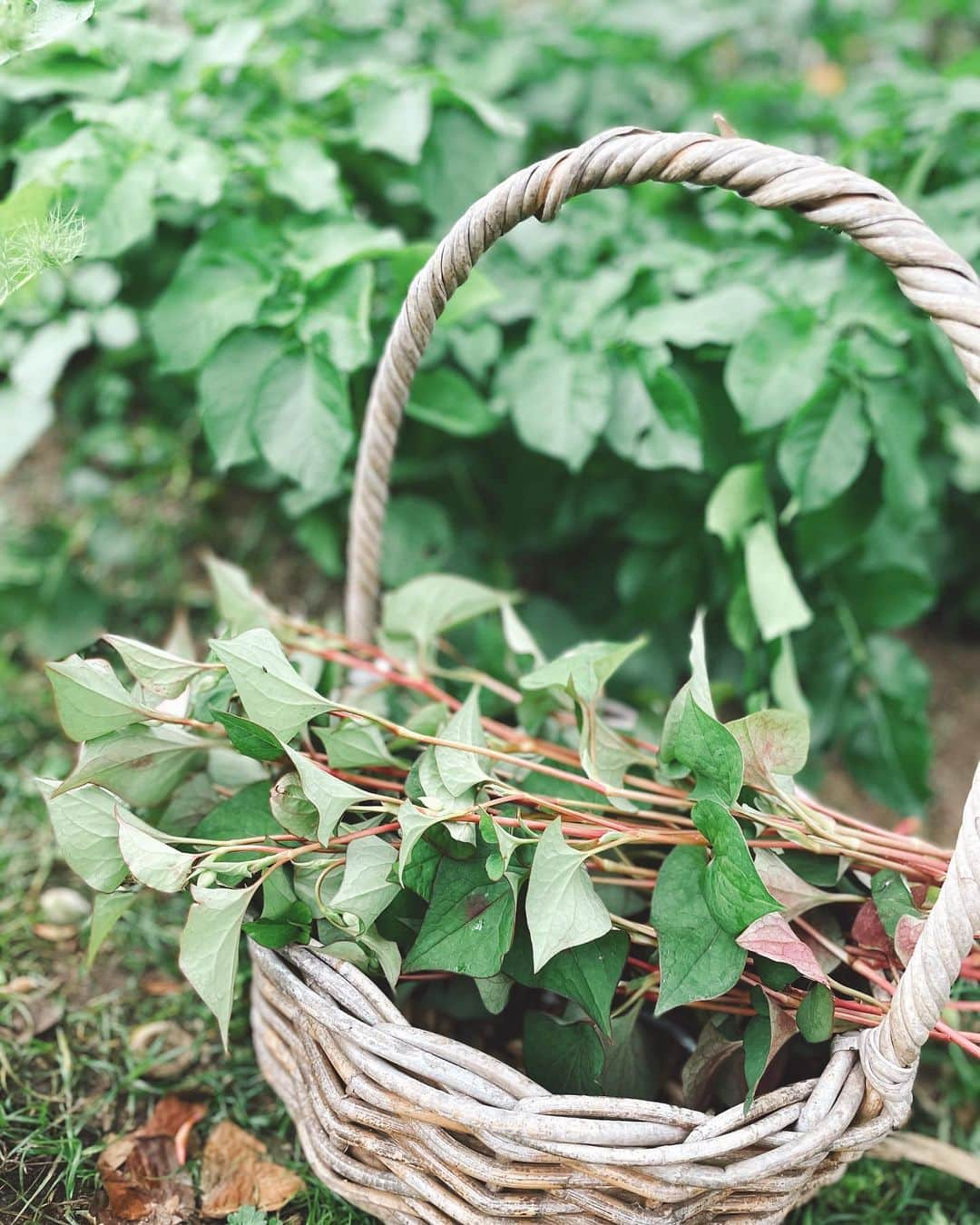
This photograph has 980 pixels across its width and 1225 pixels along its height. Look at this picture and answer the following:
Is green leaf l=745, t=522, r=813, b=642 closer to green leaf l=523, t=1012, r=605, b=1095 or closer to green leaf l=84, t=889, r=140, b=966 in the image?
green leaf l=523, t=1012, r=605, b=1095

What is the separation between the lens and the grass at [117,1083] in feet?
2.68

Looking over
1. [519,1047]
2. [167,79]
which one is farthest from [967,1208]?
[167,79]

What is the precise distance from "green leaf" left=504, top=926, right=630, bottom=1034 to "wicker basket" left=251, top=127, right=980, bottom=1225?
0.07 m

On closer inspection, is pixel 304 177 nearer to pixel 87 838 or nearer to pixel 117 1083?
pixel 87 838

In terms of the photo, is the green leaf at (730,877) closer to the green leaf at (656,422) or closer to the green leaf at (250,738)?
the green leaf at (250,738)

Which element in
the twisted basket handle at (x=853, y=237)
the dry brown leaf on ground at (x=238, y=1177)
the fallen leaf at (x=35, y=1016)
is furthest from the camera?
the fallen leaf at (x=35, y=1016)

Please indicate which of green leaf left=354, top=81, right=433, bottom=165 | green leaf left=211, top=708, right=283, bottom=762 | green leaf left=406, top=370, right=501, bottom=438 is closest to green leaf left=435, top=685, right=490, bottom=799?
green leaf left=211, top=708, right=283, bottom=762

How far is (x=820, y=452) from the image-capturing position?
1067 millimetres

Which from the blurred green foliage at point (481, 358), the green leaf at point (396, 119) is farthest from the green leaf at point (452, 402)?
the green leaf at point (396, 119)

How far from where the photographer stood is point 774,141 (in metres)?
1.48

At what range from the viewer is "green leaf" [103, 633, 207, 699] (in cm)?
76

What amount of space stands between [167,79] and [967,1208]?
142 centimetres

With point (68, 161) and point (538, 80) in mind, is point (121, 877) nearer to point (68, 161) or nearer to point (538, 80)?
point (68, 161)

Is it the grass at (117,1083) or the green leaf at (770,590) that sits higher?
the green leaf at (770,590)
